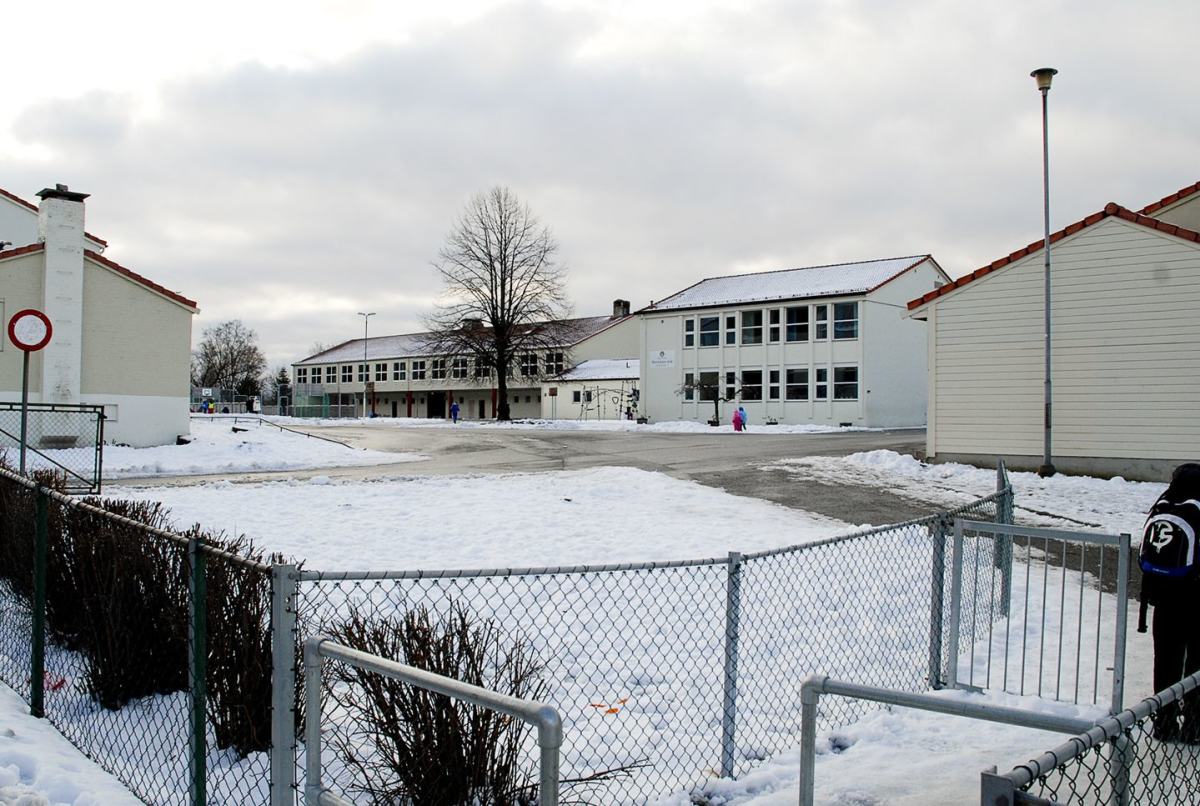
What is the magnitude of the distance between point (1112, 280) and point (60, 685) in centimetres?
2010

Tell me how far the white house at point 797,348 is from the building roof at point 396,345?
610 inches

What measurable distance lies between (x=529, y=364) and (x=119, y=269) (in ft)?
136

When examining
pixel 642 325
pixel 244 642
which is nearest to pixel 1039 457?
pixel 244 642

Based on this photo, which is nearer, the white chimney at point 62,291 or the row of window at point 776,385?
the white chimney at point 62,291

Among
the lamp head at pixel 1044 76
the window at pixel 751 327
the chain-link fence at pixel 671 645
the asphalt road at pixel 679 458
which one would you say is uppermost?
the lamp head at pixel 1044 76

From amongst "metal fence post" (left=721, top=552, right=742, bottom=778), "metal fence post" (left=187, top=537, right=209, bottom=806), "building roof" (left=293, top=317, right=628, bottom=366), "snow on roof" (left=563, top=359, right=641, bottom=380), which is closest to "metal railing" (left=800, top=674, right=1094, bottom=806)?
"metal fence post" (left=721, top=552, right=742, bottom=778)

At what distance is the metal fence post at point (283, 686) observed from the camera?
10.9 ft

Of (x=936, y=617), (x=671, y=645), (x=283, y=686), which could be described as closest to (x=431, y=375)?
(x=671, y=645)

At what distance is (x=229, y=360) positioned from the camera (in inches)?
4267

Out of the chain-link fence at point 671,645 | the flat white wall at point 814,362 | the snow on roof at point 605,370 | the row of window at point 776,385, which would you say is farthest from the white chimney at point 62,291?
the snow on roof at point 605,370

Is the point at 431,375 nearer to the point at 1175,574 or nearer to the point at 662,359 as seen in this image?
the point at 662,359

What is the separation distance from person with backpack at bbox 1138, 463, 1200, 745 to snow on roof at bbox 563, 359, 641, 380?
55.1 m

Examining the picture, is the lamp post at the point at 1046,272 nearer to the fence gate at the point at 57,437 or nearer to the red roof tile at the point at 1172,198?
the red roof tile at the point at 1172,198

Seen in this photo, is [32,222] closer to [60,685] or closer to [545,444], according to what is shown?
[545,444]
